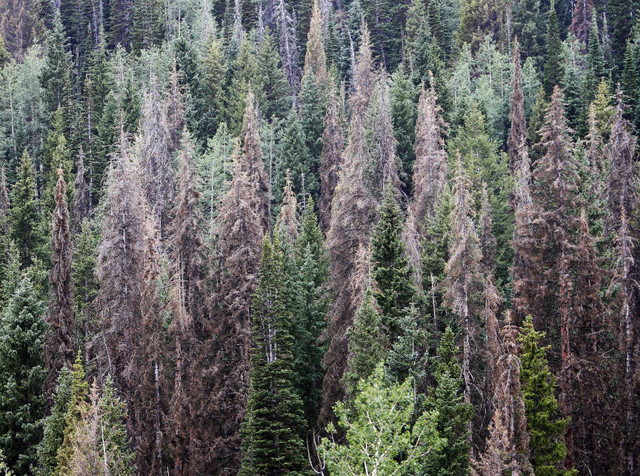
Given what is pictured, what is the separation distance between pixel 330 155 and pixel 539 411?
31.3 m

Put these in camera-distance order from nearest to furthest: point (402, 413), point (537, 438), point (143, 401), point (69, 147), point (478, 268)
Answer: point (402, 413) < point (537, 438) < point (478, 268) < point (143, 401) < point (69, 147)

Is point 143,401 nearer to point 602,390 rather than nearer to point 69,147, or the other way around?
point 602,390

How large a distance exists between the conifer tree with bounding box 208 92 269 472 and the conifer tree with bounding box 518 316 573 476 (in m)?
14.1

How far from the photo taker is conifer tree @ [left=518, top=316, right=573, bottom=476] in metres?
27.2

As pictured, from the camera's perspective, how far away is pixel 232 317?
1415 inches

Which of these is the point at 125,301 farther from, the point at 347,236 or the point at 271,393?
the point at 347,236

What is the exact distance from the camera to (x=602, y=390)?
31.9 m

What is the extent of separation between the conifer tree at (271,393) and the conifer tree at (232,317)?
1.58m

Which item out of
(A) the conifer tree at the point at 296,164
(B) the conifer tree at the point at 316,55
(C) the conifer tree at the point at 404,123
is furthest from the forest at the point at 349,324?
(B) the conifer tree at the point at 316,55

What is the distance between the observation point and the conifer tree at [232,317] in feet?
116

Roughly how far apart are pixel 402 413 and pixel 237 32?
68252mm

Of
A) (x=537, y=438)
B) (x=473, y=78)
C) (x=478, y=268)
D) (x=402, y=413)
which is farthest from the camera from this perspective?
(x=473, y=78)

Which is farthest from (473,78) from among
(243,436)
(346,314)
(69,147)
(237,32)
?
(243,436)

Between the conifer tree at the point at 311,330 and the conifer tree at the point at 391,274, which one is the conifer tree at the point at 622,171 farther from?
the conifer tree at the point at 311,330
